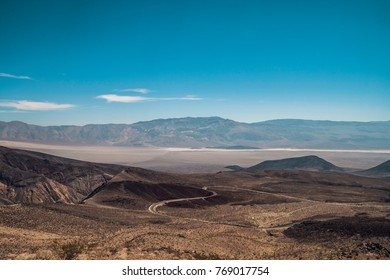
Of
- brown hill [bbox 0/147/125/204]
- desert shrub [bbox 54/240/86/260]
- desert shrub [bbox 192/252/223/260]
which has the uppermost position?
desert shrub [bbox 54/240/86/260]

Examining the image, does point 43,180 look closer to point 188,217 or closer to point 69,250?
point 188,217

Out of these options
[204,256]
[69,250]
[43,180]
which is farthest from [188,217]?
[43,180]

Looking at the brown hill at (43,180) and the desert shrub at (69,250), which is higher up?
the desert shrub at (69,250)

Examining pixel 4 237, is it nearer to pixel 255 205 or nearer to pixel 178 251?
pixel 178 251

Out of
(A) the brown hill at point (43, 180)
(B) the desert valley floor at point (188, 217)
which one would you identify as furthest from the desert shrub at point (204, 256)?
(A) the brown hill at point (43, 180)

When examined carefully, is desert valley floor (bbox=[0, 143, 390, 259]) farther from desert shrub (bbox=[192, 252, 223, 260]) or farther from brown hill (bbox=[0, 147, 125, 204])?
brown hill (bbox=[0, 147, 125, 204])

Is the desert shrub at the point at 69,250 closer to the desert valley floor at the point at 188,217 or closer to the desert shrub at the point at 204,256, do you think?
the desert valley floor at the point at 188,217

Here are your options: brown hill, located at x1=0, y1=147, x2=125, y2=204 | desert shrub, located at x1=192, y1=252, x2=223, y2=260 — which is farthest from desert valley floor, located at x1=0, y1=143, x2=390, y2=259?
brown hill, located at x1=0, y1=147, x2=125, y2=204

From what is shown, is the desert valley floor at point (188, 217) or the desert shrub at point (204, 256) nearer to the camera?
the desert shrub at point (204, 256)
